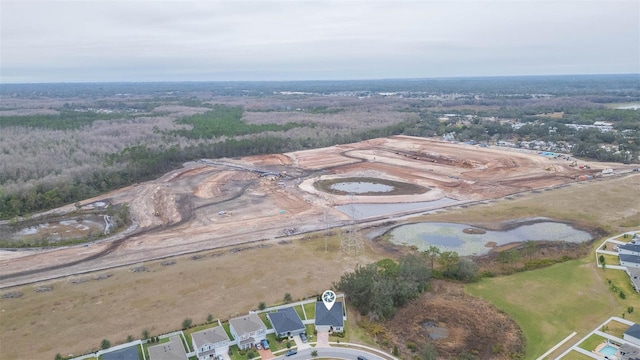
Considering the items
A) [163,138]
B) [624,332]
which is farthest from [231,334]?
[163,138]

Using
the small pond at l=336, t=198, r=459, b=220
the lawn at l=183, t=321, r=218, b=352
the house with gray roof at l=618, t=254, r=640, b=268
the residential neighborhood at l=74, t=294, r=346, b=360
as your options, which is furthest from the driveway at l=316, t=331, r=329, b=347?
the house with gray roof at l=618, t=254, r=640, b=268

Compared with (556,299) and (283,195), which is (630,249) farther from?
(283,195)

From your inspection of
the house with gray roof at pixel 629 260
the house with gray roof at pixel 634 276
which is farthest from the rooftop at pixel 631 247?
the house with gray roof at pixel 634 276

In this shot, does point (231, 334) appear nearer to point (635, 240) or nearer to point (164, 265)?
point (164, 265)

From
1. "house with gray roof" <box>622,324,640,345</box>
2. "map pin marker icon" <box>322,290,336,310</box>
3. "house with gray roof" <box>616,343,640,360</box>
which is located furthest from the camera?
"map pin marker icon" <box>322,290,336,310</box>

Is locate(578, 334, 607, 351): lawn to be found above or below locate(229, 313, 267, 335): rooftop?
below

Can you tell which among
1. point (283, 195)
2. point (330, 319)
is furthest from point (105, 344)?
point (283, 195)

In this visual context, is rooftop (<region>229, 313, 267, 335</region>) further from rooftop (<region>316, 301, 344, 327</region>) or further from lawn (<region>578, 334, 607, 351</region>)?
lawn (<region>578, 334, 607, 351</region>)
